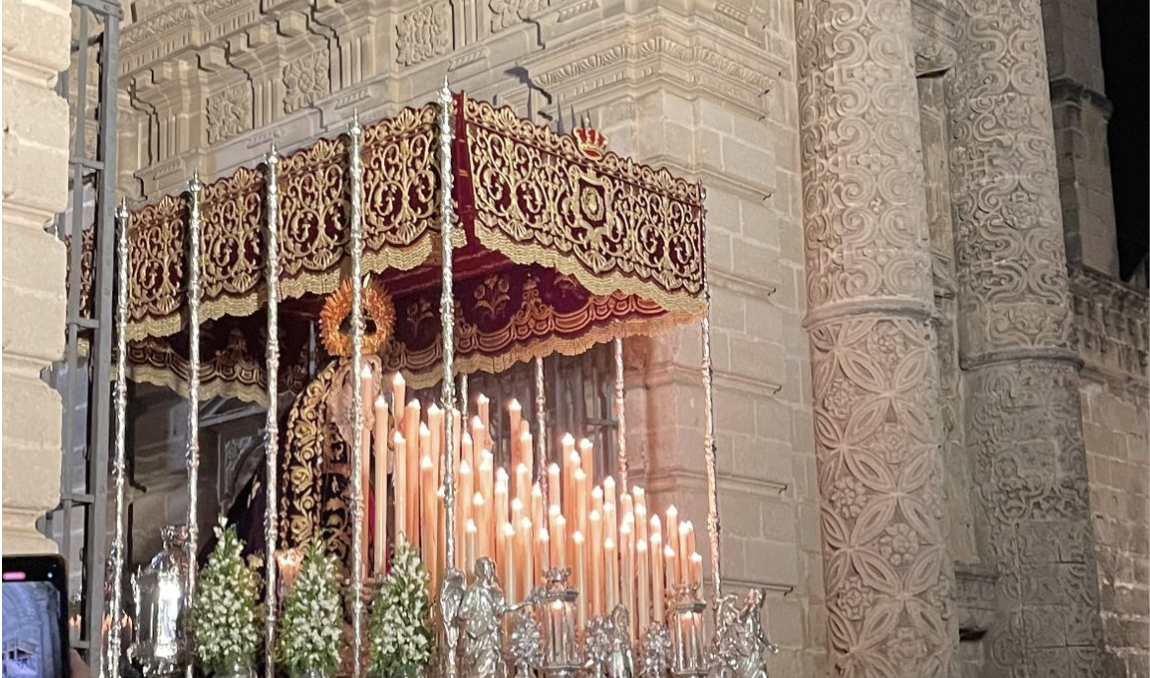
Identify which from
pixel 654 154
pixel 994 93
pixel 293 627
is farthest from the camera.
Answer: pixel 994 93

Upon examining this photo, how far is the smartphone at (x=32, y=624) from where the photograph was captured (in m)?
3.48

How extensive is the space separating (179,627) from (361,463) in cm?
112

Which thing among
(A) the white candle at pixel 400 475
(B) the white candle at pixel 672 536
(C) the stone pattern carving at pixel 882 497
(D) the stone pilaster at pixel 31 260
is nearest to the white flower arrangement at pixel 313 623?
(A) the white candle at pixel 400 475

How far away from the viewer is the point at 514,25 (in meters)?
10.0

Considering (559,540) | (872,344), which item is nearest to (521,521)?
(559,540)

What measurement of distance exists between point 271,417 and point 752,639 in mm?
2597

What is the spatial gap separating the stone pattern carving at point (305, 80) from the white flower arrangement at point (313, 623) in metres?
4.97

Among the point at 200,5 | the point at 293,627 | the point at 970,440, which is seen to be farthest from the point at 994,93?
the point at 293,627

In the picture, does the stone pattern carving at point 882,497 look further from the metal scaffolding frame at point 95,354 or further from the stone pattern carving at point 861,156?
the metal scaffolding frame at point 95,354

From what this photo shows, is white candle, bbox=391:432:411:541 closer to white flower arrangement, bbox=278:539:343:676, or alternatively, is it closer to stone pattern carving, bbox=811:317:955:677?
white flower arrangement, bbox=278:539:343:676


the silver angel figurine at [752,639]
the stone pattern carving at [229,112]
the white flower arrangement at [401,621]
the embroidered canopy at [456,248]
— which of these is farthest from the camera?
the stone pattern carving at [229,112]

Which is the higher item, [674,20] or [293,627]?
[674,20]

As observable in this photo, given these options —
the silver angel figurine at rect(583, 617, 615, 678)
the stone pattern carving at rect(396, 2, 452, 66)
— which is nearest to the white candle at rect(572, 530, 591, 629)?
the silver angel figurine at rect(583, 617, 615, 678)

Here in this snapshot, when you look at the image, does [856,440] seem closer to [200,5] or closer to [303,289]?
[303,289]
